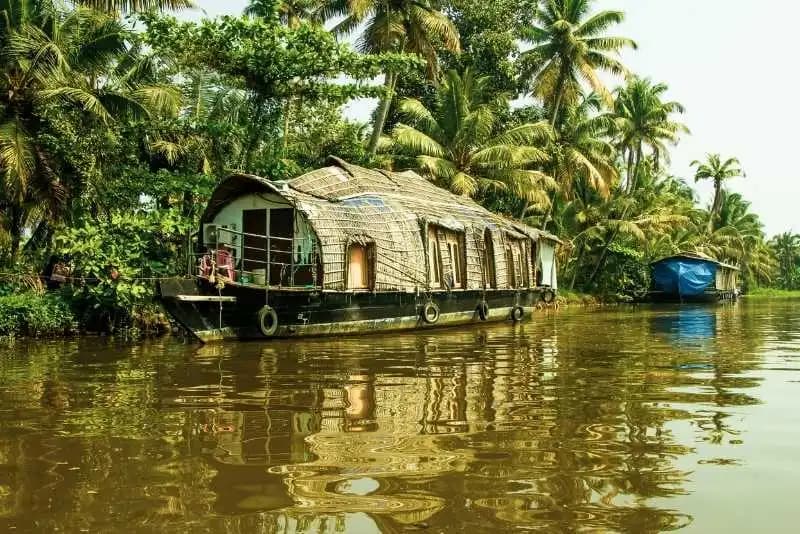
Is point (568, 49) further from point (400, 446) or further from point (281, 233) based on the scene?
point (400, 446)

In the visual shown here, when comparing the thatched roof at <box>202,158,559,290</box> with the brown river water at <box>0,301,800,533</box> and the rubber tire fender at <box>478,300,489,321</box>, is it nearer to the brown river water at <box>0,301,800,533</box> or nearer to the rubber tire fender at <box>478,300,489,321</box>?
the rubber tire fender at <box>478,300,489,321</box>

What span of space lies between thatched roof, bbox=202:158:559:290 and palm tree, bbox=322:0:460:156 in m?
5.06

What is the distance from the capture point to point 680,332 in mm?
13828

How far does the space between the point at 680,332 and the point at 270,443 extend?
1111 cm

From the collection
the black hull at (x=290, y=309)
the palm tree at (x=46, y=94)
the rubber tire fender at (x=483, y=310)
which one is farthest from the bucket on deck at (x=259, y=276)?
the rubber tire fender at (x=483, y=310)

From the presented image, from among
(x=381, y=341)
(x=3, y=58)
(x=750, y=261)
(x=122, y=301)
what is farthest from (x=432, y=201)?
(x=750, y=261)

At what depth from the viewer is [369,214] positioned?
13391mm

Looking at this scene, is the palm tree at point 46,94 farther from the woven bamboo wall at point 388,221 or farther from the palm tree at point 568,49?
the palm tree at point 568,49

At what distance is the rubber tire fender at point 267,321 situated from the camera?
37.4 ft

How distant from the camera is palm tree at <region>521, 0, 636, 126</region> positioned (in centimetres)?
2481

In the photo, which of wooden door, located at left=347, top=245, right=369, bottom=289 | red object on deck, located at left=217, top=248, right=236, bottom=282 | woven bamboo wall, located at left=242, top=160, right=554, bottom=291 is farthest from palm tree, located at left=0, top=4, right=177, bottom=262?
wooden door, located at left=347, top=245, right=369, bottom=289

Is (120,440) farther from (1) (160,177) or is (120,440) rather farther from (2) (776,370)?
(1) (160,177)

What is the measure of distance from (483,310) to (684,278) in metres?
18.3

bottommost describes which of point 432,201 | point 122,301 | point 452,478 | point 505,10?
point 452,478
